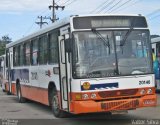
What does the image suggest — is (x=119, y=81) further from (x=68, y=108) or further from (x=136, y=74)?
(x=68, y=108)

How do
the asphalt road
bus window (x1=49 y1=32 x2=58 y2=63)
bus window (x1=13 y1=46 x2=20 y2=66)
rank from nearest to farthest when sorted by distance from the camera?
the asphalt road, bus window (x1=49 y1=32 x2=58 y2=63), bus window (x1=13 y1=46 x2=20 y2=66)

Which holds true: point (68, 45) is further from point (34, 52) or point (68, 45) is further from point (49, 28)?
point (34, 52)

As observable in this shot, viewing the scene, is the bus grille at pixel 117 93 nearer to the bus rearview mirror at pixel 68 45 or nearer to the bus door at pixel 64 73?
the bus door at pixel 64 73

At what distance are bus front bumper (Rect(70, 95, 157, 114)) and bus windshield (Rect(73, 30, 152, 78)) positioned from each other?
706 millimetres

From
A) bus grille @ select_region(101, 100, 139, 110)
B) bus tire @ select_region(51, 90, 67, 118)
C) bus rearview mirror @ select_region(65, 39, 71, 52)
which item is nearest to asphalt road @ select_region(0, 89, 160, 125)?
bus tire @ select_region(51, 90, 67, 118)

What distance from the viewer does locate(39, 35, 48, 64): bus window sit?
48.5ft

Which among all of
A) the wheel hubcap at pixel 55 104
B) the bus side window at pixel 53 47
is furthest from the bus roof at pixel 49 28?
the wheel hubcap at pixel 55 104

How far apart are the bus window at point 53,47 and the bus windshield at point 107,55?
185cm

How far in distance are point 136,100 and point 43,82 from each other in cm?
440

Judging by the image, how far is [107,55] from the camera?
11648 millimetres

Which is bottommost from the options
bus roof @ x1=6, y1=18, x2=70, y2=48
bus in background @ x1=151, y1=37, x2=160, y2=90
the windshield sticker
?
the windshield sticker

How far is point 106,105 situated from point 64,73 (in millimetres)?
1793

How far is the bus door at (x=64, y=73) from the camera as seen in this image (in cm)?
1211

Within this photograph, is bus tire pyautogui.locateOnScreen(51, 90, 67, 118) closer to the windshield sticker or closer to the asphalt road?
the asphalt road
